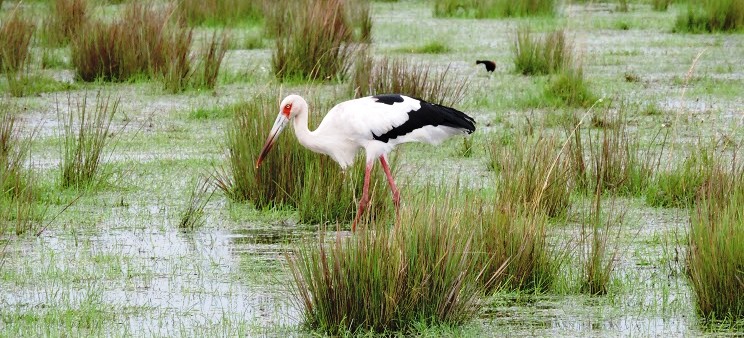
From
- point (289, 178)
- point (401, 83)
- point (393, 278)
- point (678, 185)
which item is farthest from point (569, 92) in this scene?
point (393, 278)

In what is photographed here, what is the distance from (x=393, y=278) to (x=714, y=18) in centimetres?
1113

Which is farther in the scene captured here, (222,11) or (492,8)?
(492,8)

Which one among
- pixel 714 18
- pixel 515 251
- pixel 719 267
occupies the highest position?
pixel 719 267

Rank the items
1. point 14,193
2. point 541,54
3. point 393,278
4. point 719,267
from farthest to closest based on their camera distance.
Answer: point 541,54, point 14,193, point 719,267, point 393,278

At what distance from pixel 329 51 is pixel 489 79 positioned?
4.97 ft

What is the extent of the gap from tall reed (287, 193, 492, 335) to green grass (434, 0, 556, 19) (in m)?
11.9

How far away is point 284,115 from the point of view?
7.24m

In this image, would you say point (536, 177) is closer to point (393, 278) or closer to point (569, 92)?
point (393, 278)

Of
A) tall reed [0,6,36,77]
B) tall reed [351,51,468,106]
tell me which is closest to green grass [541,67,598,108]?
tall reed [351,51,468,106]

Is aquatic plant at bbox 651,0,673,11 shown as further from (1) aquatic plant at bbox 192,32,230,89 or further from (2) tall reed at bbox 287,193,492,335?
(2) tall reed at bbox 287,193,492,335

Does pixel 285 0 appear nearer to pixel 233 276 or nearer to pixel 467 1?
pixel 467 1

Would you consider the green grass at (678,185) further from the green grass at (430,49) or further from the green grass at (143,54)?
the green grass at (430,49)

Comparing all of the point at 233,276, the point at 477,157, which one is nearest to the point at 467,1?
the point at 477,157

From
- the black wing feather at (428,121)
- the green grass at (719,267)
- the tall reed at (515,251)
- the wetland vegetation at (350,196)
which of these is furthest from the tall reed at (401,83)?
the green grass at (719,267)
